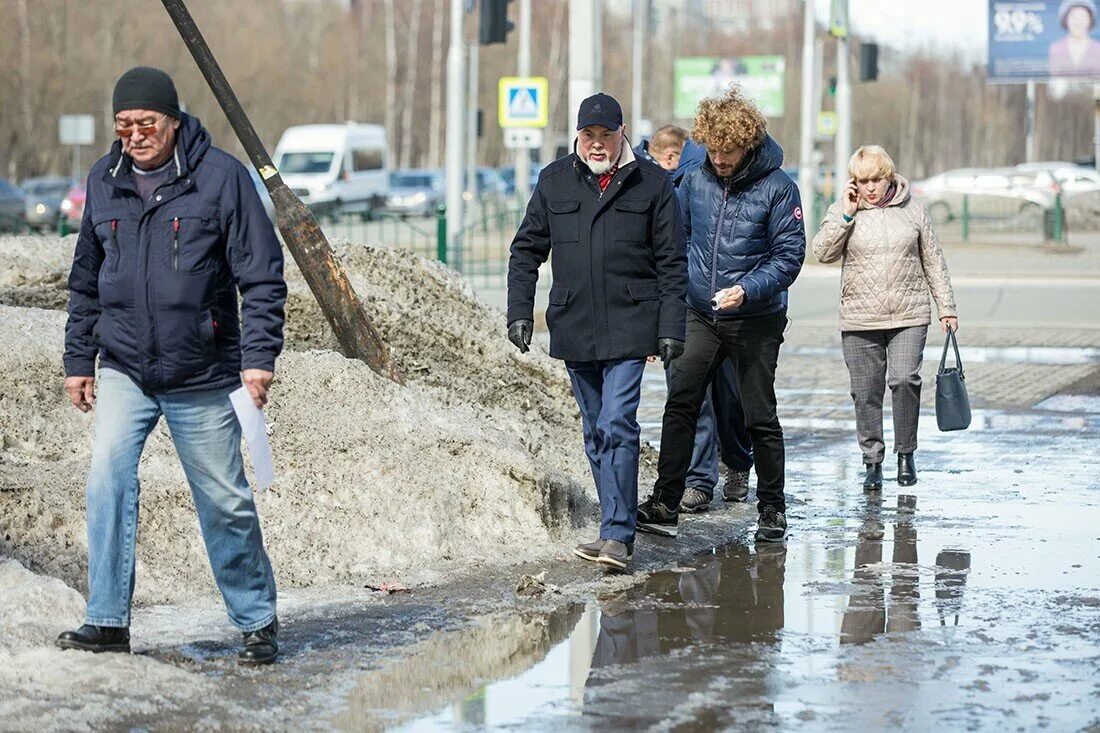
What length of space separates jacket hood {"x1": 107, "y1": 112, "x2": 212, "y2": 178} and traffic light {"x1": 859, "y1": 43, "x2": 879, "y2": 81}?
35483 mm

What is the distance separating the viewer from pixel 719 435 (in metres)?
8.99

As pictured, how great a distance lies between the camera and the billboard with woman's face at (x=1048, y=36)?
170 ft

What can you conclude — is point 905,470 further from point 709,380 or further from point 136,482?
point 136,482

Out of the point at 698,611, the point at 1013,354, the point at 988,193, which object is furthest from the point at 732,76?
the point at 698,611

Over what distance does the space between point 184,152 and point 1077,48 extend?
49.7m

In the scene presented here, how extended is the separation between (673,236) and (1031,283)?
20629 millimetres

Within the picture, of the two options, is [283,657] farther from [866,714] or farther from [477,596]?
[866,714]

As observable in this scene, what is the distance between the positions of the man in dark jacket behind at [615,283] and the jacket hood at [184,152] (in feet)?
6.58

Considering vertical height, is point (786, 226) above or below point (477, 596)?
above

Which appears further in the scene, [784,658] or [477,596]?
[477,596]

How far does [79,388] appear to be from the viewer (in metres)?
5.62

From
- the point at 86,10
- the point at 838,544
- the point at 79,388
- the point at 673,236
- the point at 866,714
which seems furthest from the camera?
the point at 86,10

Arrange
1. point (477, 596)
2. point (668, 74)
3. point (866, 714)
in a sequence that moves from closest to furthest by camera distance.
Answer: point (866, 714) < point (477, 596) < point (668, 74)

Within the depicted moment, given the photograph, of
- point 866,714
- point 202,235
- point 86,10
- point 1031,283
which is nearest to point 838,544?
point 866,714
